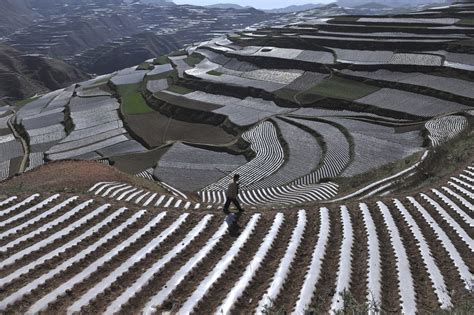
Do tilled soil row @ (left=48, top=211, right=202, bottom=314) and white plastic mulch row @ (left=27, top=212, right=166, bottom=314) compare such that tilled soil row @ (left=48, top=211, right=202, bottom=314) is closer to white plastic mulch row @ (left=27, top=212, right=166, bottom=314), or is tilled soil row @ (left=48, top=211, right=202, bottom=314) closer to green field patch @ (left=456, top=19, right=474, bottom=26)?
white plastic mulch row @ (left=27, top=212, right=166, bottom=314)

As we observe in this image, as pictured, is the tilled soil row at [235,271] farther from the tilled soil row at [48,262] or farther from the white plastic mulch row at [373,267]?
the tilled soil row at [48,262]

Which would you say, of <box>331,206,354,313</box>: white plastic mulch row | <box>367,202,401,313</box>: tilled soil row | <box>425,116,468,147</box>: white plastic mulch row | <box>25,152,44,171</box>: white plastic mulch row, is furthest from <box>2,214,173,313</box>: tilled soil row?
<box>25,152,44,171</box>: white plastic mulch row

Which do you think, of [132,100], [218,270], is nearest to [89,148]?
[132,100]

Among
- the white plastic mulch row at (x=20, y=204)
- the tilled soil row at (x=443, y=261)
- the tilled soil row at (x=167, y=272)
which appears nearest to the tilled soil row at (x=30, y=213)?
the white plastic mulch row at (x=20, y=204)

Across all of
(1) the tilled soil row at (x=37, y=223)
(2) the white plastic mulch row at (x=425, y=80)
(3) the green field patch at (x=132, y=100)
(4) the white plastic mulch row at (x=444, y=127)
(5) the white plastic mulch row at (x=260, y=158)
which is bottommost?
(3) the green field patch at (x=132, y=100)

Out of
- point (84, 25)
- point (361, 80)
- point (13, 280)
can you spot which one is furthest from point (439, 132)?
point (84, 25)

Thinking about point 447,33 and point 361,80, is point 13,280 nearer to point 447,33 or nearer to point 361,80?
point 361,80
